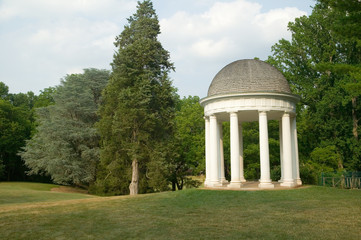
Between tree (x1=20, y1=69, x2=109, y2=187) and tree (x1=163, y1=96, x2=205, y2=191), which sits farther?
tree (x1=163, y1=96, x2=205, y2=191)

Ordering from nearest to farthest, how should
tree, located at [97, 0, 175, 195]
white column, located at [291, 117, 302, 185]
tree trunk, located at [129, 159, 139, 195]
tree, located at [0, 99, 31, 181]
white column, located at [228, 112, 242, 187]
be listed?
white column, located at [228, 112, 242, 187], white column, located at [291, 117, 302, 185], tree, located at [97, 0, 175, 195], tree trunk, located at [129, 159, 139, 195], tree, located at [0, 99, 31, 181]

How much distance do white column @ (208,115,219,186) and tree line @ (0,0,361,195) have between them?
390 inches

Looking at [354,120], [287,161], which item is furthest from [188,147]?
[287,161]

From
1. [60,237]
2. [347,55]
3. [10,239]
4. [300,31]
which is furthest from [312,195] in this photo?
[300,31]

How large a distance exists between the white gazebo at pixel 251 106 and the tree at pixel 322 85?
37.4 feet

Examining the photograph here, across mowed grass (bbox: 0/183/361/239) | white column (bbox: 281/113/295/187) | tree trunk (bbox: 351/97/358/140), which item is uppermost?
tree trunk (bbox: 351/97/358/140)

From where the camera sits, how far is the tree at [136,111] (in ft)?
123

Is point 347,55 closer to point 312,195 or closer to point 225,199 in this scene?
point 312,195

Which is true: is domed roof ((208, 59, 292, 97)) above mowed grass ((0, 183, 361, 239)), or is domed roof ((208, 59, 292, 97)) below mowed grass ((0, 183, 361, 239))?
above

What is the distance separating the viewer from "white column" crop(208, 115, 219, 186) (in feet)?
92.3

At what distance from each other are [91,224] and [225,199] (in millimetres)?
9965

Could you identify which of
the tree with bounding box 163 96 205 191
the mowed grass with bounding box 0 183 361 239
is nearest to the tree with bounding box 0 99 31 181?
the tree with bounding box 163 96 205 191

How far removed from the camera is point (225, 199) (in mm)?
21625

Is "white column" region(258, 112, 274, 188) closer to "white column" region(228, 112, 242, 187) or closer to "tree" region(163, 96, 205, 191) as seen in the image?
"white column" region(228, 112, 242, 187)
